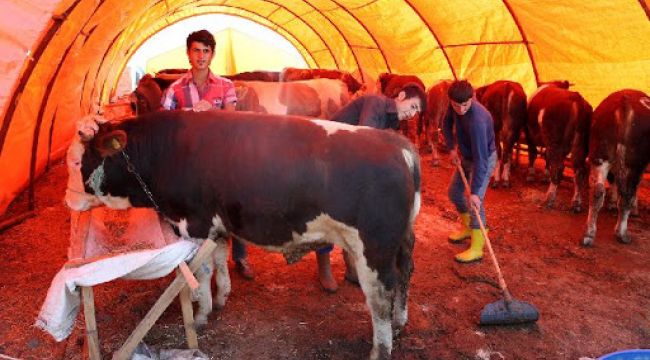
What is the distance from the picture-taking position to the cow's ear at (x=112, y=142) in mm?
3449

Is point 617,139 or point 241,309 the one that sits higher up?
point 617,139

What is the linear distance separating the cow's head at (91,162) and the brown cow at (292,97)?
4613mm

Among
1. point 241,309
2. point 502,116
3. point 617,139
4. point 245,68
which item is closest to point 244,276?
point 241,309

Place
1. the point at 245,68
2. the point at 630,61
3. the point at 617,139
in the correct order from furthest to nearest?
the point at 245,68 < the point at 630,61 < the point at 617,139

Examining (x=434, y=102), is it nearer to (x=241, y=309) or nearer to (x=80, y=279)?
(x=241, y=309)

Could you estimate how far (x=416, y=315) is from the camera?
435 cm

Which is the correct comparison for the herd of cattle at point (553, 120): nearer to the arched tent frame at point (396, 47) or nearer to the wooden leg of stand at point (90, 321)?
the arched tent frame at point (396, 47)

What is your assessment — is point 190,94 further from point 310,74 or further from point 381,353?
point 310,74

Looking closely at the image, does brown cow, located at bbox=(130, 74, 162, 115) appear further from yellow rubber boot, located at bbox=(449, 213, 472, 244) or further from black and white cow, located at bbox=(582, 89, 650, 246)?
black and white cow, located at bbox=(582, 89, 650, 246)

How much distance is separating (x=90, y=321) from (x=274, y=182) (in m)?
1.49

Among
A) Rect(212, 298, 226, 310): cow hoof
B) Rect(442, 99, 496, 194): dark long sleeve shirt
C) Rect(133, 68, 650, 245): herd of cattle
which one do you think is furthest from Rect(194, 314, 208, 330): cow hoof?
Rect(133, 68, 650, 245): herd of cattle

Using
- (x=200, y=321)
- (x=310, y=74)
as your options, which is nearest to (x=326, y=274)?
(x=200, y=321)

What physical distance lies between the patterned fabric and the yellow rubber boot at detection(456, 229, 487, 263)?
10.5ft

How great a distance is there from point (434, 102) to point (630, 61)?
15.5ft
